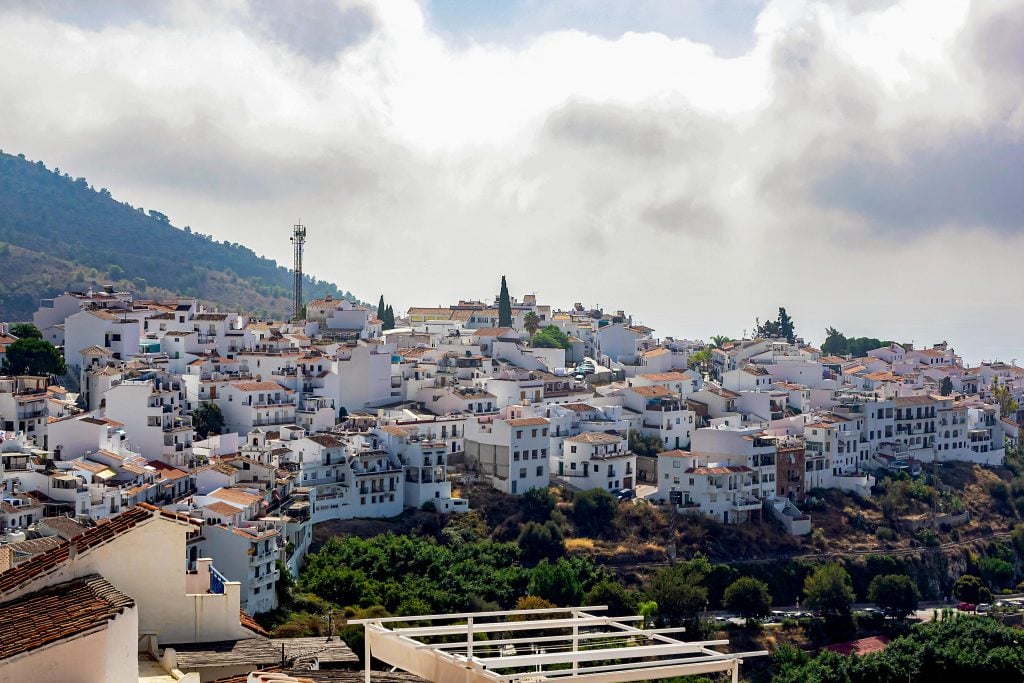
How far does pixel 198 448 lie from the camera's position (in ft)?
127

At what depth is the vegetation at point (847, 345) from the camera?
7881 cm

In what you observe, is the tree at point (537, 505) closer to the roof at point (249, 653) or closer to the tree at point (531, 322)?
the tree at point (531, 322)

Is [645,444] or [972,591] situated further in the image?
[645,444]

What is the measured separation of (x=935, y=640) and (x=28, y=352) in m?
29.5

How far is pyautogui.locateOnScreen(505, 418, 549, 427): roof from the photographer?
4203cm

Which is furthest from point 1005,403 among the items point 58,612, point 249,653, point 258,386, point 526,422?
point 58,612

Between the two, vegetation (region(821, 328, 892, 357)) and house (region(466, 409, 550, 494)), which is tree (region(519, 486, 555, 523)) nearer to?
house (region(466, 409, 550, 494))

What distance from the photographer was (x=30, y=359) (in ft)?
139

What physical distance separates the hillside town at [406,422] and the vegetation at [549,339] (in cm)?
22

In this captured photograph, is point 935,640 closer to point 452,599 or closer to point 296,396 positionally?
point 452,599

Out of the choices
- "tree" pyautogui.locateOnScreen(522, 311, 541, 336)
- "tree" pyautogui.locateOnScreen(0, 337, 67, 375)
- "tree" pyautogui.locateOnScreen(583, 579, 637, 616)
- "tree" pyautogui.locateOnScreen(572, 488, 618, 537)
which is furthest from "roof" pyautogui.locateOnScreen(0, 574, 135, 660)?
"tree" pyautogui.locateOnScreen(522, 311, 541, 336)

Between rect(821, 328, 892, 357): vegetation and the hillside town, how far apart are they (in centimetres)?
978

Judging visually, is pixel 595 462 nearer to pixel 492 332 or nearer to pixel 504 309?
pixel 492 332

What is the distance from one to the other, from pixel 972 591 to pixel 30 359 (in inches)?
1285
